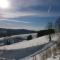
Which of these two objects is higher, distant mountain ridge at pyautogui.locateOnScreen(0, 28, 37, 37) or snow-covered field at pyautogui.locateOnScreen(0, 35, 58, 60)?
distant mountain ridge at pyautogui.locateOnScreen(0, 28, 37, 37)

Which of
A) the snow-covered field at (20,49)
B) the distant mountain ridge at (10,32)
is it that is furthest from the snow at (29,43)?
the distant mountain ridge at (10,32)

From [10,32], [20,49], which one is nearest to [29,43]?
[20,49]

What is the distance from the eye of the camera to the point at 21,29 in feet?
5.63

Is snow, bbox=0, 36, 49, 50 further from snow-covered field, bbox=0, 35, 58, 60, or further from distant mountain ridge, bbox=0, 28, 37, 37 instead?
distant mountain ridge, bbox=0, 28, 37, 37

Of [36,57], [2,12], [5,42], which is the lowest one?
[36,57]

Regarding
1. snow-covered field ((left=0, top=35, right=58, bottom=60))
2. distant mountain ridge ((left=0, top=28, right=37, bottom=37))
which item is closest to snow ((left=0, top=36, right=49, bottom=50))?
snow-covered field ((left=0, top=35, right=58, bottom=60))

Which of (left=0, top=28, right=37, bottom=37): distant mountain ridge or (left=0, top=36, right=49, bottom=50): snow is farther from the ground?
(left=0, top=28, right=37, bottom=37): distant mountain ridge

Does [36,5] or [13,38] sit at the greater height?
[36,5]

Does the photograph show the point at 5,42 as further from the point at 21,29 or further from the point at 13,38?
the point at 21,29

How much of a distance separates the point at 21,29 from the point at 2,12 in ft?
0.82

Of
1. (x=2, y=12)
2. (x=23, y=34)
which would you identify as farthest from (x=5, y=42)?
(x=2, y=12)

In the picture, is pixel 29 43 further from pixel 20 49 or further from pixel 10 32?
pixel 10 32

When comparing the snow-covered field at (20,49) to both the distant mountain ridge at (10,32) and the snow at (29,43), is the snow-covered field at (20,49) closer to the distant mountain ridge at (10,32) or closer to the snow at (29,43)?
the snow at (29,43)

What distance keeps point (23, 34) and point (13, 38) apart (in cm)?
11
